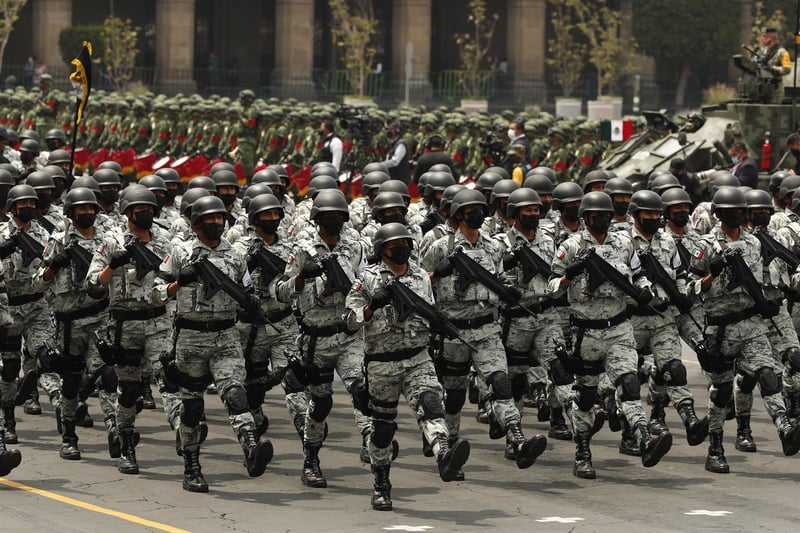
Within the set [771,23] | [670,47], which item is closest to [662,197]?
[771,23]

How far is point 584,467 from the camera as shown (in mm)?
12523

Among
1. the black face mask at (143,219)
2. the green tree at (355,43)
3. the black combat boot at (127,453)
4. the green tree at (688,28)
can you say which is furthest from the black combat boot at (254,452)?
the green tree at (688,28)

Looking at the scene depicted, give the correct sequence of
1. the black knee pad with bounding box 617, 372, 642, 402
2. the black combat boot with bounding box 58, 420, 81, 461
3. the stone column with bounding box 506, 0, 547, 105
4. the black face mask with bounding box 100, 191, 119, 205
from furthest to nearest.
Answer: the stone column with bounding box 506, 0, 547, 105, the black face mask with bounding box 100, 191, 119, 205, the black combat boot with bounding box 58, 420, 81, 461, the black knee pad with bounding box 617, 372, 642, 402

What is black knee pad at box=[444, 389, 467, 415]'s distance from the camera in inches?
501

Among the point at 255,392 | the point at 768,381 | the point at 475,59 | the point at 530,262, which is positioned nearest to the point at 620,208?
the point at 530,262

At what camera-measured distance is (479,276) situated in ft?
40.1

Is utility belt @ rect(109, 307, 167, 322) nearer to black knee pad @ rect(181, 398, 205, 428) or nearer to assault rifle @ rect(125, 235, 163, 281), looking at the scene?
assault rifle @ rect(125, 235, 163, 281)

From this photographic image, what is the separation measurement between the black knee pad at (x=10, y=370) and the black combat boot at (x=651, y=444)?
4.53m

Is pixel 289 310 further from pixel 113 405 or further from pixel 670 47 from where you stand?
pixel 670 47

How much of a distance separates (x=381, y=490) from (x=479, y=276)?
1.68 meters

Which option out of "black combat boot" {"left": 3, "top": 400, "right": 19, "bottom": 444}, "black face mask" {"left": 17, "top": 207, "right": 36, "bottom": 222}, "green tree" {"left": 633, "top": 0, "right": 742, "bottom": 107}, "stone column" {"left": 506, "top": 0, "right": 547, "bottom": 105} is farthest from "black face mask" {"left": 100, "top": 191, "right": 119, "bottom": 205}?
"green tree" {"left": 633, "top": 0, "right": 742, "bottom": 107}

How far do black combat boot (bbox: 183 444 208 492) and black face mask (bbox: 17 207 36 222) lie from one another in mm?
2785

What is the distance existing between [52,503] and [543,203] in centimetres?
506

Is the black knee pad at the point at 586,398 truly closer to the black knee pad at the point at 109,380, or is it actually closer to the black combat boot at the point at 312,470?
the black combat boot at the point at 312,470
